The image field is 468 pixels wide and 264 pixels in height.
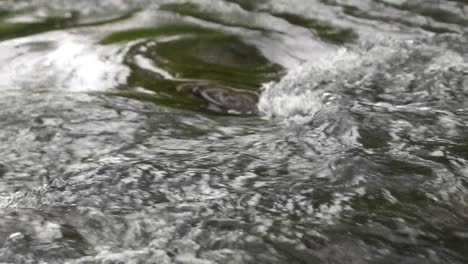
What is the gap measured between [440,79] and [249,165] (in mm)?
2506

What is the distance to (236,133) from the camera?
5.13 metres

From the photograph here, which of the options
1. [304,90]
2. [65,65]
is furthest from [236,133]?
[65,65]

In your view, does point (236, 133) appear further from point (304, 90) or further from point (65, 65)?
point (65, 65)

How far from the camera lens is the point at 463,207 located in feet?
10.5

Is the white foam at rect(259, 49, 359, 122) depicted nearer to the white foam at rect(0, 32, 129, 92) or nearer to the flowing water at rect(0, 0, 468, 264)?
the flowing water at rect(0, 0, 468, 264)

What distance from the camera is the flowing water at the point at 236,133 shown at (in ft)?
10.1

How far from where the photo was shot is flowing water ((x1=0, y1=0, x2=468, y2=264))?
3090mm

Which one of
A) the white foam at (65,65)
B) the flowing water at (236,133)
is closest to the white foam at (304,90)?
the flowing water at (236,133)

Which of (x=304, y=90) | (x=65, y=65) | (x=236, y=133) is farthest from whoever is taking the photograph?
(x=65, y=65)

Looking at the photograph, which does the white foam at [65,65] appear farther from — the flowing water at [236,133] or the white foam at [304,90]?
the white foam at [304,90]

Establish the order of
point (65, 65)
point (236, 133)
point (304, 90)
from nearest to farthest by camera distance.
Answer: point (236, 133)
point (304, 90)
point (65, 65)

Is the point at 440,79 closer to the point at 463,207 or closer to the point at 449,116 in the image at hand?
the point at 449,116

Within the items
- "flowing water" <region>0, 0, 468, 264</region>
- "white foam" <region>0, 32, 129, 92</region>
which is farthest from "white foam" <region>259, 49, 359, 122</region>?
"white foam" <region>0, 32, 129, 92</region>

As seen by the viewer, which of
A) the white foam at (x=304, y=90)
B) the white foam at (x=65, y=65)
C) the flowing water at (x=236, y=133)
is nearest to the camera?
the flowing water at (x=236, y=133)
